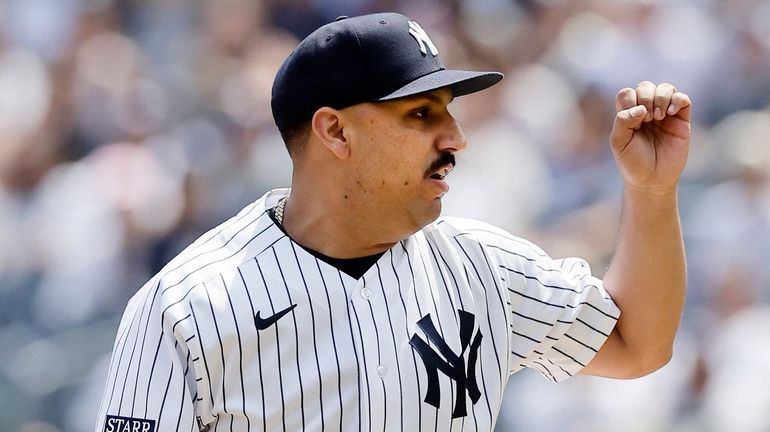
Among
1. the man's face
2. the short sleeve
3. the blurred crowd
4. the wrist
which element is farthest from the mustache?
the blurred crowd

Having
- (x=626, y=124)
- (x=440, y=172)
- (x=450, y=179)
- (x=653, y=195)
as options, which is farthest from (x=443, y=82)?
(x=450, y=179)

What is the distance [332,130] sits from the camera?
7.48 feet

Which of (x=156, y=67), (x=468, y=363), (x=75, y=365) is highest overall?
(x=156, y=67)

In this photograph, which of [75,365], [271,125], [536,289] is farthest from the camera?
→ [271,125]

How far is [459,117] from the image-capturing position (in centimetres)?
497

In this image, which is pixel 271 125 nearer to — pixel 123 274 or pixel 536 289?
pixel 123 274

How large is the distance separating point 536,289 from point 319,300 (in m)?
0.46

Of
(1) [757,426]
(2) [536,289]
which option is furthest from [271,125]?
(2) [536,289]

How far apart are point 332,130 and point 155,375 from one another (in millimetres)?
570

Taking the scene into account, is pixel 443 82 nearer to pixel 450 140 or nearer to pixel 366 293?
pixel 450 140

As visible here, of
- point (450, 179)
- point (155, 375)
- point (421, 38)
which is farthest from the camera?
point (450, 179)

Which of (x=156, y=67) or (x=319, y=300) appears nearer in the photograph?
(x=319, y=300)

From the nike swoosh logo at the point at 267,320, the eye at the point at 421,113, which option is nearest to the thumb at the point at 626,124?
the eye at the point at 421,113

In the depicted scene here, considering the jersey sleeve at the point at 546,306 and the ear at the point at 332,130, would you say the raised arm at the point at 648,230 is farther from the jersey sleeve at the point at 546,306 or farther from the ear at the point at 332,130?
the ear at the point at 332,130
